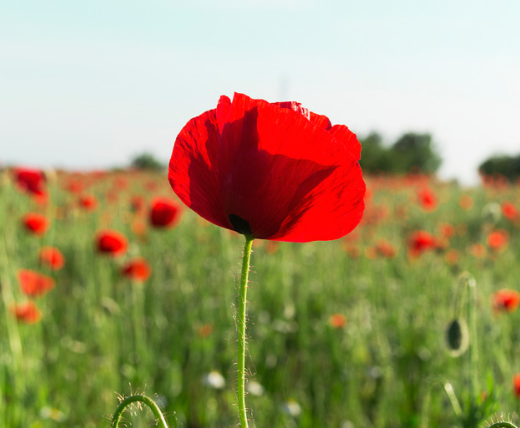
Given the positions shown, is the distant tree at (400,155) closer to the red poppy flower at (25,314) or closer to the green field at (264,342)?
the green field at (264,342)

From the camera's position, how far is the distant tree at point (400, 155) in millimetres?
23203

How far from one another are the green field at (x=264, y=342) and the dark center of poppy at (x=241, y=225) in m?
0.65

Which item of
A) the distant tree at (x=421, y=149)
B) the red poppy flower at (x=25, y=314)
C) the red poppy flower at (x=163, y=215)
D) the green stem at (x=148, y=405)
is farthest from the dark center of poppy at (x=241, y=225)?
the distant tree at (x=421, y=149)

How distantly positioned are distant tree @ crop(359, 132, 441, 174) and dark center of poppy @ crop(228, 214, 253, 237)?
62.5 feet

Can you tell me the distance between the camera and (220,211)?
53 cm

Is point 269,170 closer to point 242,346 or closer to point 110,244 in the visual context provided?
point 242,346

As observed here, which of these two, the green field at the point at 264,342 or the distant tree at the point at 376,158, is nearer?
the green field at the point at 264,342

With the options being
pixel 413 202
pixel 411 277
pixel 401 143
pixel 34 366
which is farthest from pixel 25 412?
pixel 401 143

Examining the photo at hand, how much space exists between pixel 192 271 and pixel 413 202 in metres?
4.69

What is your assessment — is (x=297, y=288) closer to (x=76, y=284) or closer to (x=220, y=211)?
(x=76, y=284)

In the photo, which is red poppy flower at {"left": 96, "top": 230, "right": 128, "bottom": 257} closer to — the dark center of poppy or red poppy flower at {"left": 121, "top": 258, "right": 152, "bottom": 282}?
red poppy flower at {"left": 121, "top": 258, "right": 152, "bottom": 282}

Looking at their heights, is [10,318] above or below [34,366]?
above

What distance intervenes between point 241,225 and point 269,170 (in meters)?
0.06

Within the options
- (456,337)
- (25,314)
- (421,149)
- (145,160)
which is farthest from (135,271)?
(421,149)
